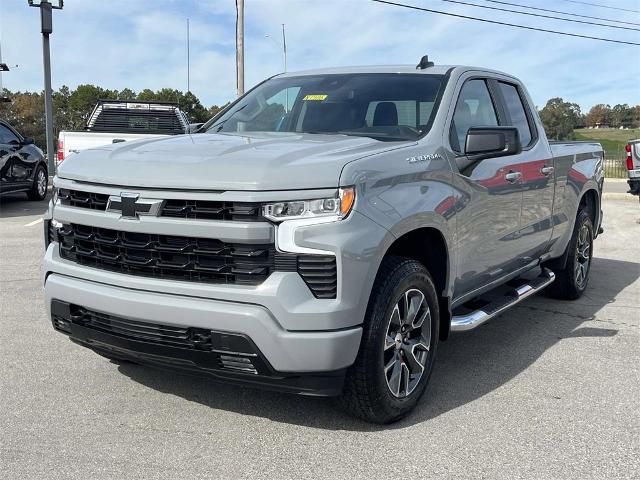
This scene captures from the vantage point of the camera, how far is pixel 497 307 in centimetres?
452

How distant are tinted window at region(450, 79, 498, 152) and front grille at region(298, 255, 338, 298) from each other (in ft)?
5.03

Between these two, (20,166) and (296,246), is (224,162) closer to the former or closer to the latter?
(296,246)

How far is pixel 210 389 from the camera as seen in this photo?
3969 millimetres

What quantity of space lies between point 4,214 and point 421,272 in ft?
34.6

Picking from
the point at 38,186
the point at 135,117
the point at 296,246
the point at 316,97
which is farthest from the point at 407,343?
the point at 38,186

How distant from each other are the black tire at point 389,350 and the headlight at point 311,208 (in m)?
0.47

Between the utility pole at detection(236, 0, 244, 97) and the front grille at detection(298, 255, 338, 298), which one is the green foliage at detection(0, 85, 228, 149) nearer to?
the utility pole at detection(236, 0, 244, 97)

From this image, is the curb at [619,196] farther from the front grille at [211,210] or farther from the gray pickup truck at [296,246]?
the front grille at [211,210]

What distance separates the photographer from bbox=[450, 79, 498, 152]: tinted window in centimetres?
428

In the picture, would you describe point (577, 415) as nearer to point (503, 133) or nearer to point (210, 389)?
point (503, 133)

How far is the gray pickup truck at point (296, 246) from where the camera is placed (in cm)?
301

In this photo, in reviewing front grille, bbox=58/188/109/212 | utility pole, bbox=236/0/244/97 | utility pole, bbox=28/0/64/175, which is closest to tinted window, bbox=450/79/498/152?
front grille, bbox=58/188/109/212

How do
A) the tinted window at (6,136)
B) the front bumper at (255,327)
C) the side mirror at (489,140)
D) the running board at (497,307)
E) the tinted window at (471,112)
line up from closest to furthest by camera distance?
the front bumper at (255,327) → the side mirror at (489,140) → the running board at (497,307) → the tinted window at (471,112) → the tinted window at (6,136)

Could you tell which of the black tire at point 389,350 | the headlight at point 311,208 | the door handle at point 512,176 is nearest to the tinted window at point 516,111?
the door handle at point 512,176
